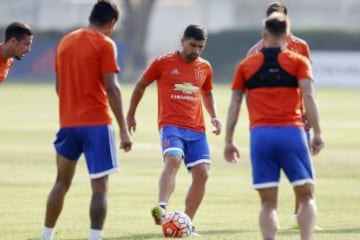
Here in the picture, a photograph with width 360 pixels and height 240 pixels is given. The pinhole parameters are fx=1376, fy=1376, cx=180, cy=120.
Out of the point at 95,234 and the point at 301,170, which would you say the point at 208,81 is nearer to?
the point at 95,234

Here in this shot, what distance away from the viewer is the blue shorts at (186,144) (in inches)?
585

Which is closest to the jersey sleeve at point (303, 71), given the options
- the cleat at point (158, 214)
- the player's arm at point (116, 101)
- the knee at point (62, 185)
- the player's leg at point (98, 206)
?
the player's arm at point (116, 101)

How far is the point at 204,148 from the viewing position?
1499cm

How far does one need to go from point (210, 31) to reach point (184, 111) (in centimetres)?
6751

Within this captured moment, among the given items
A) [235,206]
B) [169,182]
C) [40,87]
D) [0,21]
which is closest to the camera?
[169,182]

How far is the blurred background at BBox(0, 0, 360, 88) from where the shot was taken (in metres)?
69.2

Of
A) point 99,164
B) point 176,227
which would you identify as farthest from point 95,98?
point 176,227

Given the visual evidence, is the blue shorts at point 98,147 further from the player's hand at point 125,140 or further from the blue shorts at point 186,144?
the blue shorts at point 186,144

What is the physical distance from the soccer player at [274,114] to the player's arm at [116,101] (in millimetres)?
969

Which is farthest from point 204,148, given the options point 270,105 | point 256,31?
point 256,31

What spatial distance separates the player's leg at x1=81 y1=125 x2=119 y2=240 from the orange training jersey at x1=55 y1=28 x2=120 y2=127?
10 cm

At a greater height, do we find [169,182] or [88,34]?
[88,34]

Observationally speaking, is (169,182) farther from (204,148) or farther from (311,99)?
(311,99)

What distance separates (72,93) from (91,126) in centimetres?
34
